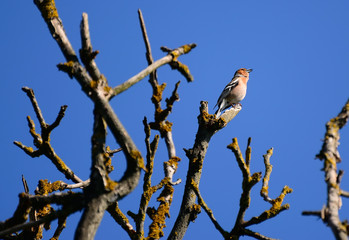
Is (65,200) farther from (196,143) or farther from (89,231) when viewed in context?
(196,143)

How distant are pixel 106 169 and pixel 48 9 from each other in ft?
4.90

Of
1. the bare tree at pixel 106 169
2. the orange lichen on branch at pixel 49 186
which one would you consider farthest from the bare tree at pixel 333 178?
the orange lichen on branch at pixel 49 186

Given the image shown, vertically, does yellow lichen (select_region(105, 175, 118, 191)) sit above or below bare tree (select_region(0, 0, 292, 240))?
below

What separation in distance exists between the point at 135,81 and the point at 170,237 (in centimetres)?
247

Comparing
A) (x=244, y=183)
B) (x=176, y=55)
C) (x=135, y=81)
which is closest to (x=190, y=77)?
(x=176, y=55)

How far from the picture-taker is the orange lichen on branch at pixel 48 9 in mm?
3371

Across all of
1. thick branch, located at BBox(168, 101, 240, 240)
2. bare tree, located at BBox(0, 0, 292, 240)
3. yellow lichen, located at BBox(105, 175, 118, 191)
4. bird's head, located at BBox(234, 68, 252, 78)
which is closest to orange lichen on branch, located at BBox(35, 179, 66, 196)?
bare tree, located at BBox(0, 0, 292, 240)

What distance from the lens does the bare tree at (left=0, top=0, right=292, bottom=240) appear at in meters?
2.96

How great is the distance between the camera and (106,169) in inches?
120

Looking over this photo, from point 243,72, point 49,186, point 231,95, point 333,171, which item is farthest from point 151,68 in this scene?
point 243,72

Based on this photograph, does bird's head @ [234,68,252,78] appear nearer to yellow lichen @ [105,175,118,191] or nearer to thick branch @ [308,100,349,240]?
thick branch @ [308,100,349,240]

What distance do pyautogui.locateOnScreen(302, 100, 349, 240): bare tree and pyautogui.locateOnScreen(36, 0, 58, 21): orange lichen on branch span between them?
2.55m

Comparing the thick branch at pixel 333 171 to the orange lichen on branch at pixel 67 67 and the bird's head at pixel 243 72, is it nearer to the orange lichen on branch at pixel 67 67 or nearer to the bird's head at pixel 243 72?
the orange lichen on branch at pixel 67 67

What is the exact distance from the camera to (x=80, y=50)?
3146 mm
